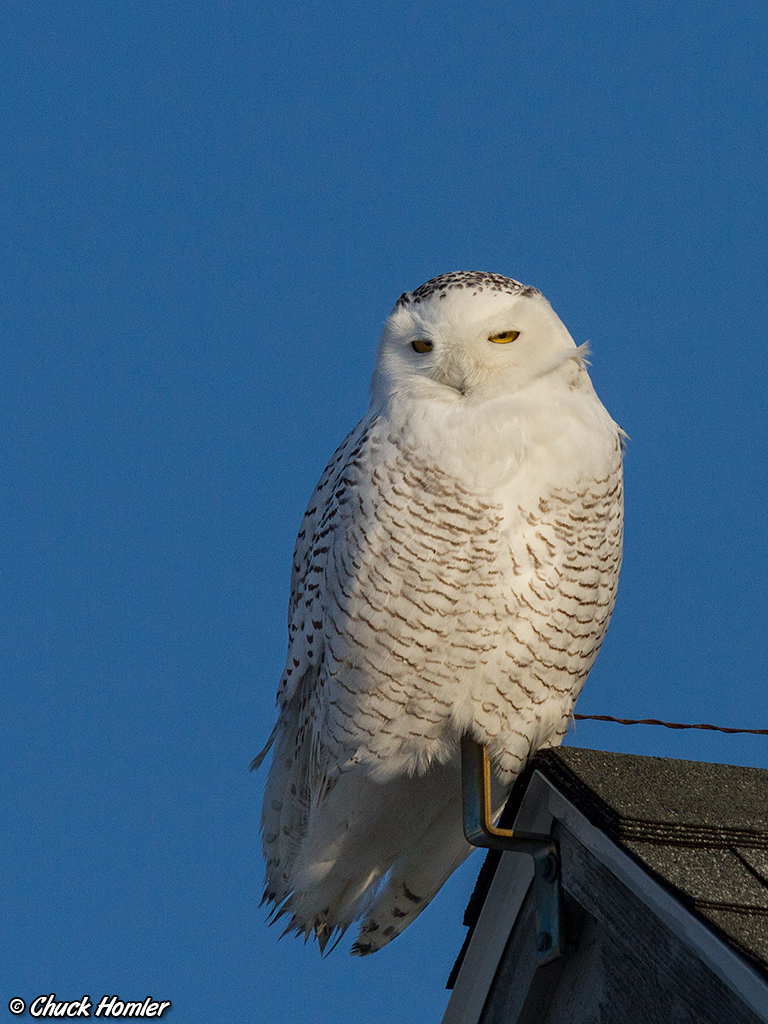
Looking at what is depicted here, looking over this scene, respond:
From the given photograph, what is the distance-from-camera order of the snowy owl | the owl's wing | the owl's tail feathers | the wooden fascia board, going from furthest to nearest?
the owl's tail feathers → the owl's wing → the snowy owl → the wooden fascia board

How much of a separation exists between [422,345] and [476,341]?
0.32 feet

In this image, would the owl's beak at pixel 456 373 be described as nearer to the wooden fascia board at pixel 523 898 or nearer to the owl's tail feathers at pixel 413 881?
the wooden fascia board at pixel 523 898

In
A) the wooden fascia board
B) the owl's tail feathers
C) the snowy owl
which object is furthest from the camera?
the owl's tail feathers

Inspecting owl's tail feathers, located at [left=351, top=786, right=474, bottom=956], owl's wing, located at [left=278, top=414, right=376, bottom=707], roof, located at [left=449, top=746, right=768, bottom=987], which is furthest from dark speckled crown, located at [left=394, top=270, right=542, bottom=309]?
owl's tail feathers, located at [left=351, top=786, right=474, bottom=956]

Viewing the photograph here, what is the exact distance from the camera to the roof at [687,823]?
1.52m

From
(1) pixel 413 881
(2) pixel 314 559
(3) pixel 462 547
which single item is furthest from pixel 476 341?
(1) pixel 413 881

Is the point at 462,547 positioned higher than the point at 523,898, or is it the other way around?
the point at 462,547

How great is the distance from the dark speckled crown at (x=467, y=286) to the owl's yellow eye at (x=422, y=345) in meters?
0.08

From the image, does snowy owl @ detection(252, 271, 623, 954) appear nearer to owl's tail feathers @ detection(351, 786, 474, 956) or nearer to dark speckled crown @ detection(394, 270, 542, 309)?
dark speckled crown @ detection(394, 270, 542, 309)

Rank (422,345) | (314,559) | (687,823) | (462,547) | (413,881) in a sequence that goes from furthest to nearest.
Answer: (413,881)
(314,559)
(422,345)
(462,547)
(687,823)

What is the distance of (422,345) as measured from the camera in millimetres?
1989

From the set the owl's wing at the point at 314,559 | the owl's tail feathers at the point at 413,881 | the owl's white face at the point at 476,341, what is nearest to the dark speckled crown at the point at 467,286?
the owl's white face at the point at 476,341

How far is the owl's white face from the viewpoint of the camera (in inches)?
76.4

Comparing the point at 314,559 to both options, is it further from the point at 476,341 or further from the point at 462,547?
the point at 476,341
